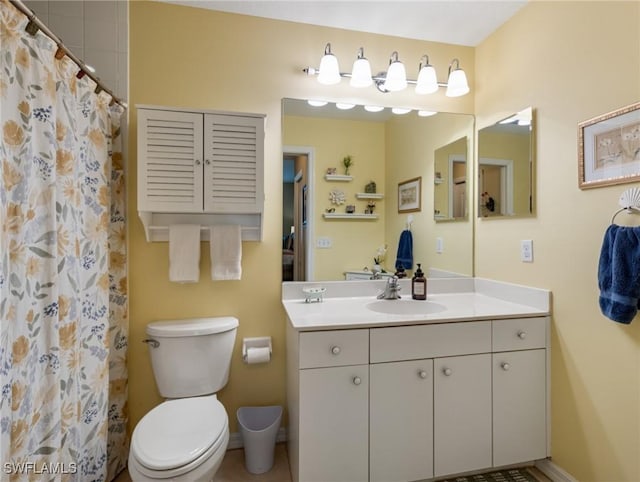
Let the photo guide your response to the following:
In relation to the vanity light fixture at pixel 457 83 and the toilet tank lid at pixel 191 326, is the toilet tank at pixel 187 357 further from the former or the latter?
the vanity light fixture at pixel 457 83

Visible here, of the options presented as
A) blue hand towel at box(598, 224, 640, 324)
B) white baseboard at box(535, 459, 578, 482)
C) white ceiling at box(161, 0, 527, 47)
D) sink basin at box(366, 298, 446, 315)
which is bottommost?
white baseboard at box(535, 459, 578, 482)

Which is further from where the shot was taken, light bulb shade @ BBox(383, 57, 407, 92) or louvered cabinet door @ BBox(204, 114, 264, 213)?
light bulb shade @ BBox(383, 57, 407, 92)

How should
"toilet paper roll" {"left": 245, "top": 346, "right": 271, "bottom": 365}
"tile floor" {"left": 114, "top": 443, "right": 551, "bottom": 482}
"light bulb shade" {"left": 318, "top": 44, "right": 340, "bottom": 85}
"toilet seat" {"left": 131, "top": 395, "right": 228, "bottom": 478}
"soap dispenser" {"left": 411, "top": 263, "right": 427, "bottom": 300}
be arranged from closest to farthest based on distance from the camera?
"toilet seat" {"left": 131, "top": 395, "right": 228, "bottom": 478} → "tile floor" {"left": 114, "top": 443, "right": 551, "bottom": 482} → "toilet paper roll" {"left": 245, "top": 346, "right": 271, "bottom": 365} → "light bulb shade" {"left": 318, "top": 44, "right": 340, "bottom": 85} → "soap dispenser" {"left": 411, "top": 263, "right": 427, "bottom": 300}

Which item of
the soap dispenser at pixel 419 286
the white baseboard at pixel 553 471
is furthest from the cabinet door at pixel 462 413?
the soap dispenser at pixel 419 286

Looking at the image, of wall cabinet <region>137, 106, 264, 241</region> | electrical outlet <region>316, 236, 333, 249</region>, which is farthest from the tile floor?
wall cabinet <region>137, 106, 264, 241</region>

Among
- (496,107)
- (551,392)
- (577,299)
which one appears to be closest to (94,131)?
(496,107)

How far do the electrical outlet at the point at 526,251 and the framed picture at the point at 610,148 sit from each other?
1.27 feet

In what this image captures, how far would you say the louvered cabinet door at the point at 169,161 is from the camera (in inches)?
63.4

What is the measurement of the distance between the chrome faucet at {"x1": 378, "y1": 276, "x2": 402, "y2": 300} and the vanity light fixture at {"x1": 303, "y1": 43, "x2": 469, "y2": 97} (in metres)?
1.13

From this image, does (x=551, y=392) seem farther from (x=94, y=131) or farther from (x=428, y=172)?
(x=94, y=131)

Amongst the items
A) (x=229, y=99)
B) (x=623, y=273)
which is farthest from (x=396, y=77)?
(x=623, y=273)

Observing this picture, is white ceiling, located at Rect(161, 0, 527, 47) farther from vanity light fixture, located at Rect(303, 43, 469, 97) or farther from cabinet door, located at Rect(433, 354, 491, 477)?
cabinet door, located at Rect(433, 354, 491, 477)

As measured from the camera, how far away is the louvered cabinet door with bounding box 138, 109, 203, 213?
1611 millimetres

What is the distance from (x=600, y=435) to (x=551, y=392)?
0.25 meters
